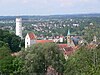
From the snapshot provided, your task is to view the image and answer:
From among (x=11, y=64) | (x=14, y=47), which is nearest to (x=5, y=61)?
(x=11, y=64)

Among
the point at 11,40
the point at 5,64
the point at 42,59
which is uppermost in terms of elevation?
the point at 42,59

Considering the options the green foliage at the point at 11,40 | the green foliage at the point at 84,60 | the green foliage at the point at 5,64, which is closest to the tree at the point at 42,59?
the green foliage at the point at 5,64

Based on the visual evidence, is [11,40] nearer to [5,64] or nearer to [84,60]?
[5,64]

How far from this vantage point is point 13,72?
143 ft

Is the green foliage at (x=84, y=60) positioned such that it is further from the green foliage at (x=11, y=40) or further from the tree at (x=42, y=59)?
the green foliage at (x=11, y=40)

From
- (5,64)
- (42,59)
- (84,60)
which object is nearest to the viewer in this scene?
(84,60)

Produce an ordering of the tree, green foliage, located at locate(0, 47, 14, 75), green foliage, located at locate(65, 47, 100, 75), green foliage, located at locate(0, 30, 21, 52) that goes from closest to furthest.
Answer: green foliage, located at locate(65, 47, 100, 75)
green foliage, located at locate(0, 47, 14, 75)
the tree
green foliage, located at locate(0, 30, 21, 52)

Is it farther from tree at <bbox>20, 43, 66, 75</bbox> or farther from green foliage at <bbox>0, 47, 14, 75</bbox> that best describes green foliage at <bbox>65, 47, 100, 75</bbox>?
green foliage at <bbox>0, 47, 14, 75</bbox>

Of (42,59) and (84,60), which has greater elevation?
(84,60)

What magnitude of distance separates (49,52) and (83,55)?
7.50 metres

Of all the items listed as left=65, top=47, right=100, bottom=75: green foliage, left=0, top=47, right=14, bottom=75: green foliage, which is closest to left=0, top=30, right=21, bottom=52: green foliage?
left=0, top=47, right=14, bottom=75: green foliage

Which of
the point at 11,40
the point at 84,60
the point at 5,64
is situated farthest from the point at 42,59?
the point at 11,40

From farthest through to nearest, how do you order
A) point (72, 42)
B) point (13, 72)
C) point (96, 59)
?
1. point (72, 42)
2. point (13, 72)
3. point (96, 59)

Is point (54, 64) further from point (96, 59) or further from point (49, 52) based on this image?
point (96, 59)
